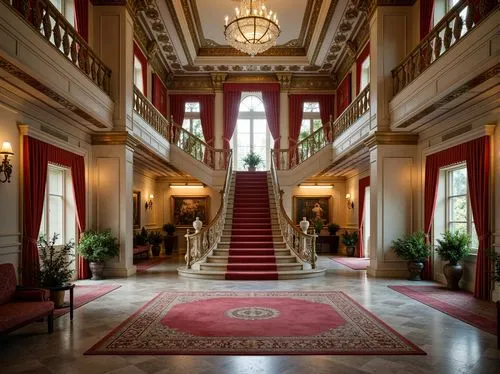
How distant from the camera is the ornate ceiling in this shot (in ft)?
41.1

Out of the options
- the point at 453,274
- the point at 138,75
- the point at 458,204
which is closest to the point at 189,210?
the point at 138,75

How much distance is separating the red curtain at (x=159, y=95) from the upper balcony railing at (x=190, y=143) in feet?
2.76

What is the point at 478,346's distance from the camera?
15.9ft

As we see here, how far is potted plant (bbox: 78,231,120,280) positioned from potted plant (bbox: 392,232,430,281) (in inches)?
248

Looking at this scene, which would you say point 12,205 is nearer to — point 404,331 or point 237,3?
point 404,331

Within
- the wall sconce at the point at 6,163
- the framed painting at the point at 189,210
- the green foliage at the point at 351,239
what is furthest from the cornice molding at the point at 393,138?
the framed painting at the point at 189,210

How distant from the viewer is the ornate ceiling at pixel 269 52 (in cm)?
1253

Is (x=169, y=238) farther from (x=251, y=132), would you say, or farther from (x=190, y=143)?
(x=251, y=132)

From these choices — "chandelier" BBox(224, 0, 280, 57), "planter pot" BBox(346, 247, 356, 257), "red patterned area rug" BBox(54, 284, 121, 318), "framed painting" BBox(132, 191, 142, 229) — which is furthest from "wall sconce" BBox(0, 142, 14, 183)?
"planter pot" BBox(346, 247, 356, 257)

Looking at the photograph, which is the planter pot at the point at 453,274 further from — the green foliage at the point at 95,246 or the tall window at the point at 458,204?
the green foliage at the point at 95,246

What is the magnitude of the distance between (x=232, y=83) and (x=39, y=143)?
426 inches

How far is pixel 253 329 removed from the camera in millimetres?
5645

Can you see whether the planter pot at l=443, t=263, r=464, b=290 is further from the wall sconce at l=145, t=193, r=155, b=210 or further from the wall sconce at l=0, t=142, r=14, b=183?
the wall sconce at l=145, t=193, r=155, b=210

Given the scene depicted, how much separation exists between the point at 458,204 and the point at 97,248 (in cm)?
774
